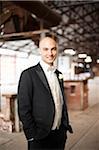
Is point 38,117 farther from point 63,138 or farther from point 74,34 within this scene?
point 74,34

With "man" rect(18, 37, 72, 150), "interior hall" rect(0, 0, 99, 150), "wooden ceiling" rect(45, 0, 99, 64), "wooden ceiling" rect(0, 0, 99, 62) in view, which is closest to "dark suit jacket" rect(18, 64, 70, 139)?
"man" rect(18, 37, 72, 150)

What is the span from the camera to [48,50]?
1375mm

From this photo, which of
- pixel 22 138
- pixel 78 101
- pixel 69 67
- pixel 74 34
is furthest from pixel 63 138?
pixel 74 34

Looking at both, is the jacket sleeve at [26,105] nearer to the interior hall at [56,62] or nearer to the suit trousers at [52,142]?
the suit trousers at [52,142]

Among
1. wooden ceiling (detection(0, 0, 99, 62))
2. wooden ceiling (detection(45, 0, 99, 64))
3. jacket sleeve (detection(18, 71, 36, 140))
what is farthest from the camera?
wooden ceiling (detection(45, 0, 99, 64))

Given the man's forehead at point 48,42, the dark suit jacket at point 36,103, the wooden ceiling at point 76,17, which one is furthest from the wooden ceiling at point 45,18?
the dark suit jacket at point 36,103

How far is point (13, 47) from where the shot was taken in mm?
5793

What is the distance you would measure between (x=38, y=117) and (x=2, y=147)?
165 centimetres

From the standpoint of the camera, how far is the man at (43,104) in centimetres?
132

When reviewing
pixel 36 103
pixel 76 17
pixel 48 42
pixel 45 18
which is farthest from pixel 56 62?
pixel 76 17

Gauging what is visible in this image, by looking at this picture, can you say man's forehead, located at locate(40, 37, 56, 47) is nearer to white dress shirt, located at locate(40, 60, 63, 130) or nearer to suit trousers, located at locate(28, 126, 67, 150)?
white dress shirt, located at locate(40, 60, 63, 130)

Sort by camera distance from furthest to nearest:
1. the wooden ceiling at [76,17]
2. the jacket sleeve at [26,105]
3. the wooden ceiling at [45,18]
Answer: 1. the wooden ceiling at [76,17]
2. the wooden ceiling at [45,18]
3. the jacket sleeve at [26,105]

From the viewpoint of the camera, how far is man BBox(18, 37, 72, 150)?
4.33ft

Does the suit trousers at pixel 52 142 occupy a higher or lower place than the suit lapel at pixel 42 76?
lower
